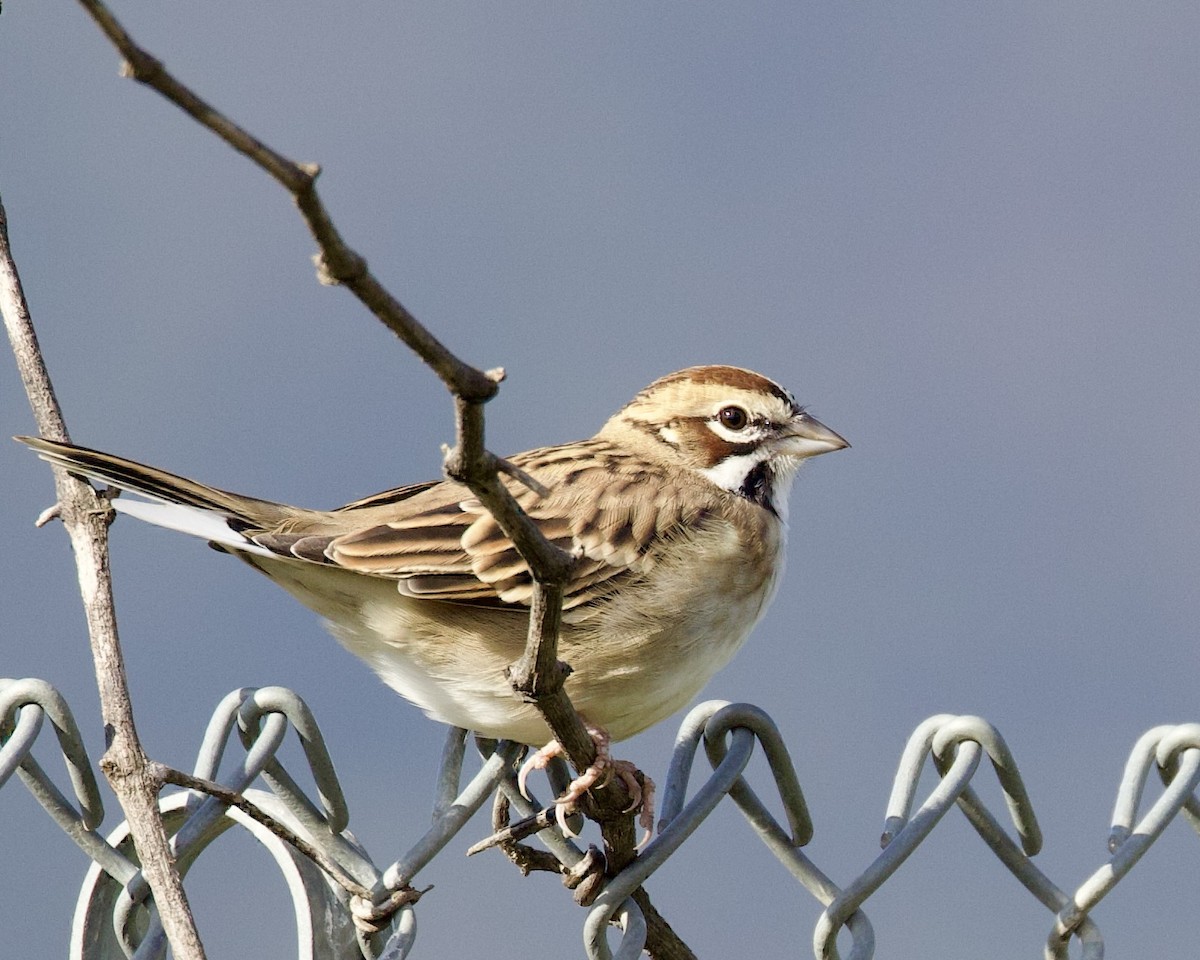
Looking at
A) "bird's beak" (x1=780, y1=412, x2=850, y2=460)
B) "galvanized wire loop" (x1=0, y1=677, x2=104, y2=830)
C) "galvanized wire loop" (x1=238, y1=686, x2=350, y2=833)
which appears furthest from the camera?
"bird's beak" (x1=780, y1=412, x2=850, y2=460)

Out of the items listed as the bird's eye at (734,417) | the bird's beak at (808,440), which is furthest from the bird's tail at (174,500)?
the bird's beak at (808,440)

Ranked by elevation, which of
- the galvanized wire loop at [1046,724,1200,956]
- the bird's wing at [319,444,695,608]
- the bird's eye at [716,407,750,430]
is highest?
the bird's eye at [716,407,750,430]

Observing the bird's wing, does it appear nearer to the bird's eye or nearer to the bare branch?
the bird's eye

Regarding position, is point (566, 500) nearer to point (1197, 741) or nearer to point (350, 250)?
point (1197, 741)

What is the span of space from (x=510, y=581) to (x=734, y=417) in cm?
114

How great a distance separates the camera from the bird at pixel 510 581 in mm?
3494

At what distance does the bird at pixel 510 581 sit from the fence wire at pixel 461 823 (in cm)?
72

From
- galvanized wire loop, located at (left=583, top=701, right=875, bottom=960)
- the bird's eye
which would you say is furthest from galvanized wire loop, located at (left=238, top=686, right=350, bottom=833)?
the bird's eye

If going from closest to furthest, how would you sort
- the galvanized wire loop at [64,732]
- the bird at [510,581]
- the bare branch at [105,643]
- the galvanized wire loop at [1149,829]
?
the bare branch at [105,643] < the galvanized wire loop at [64,732] < the galvanized wire loop at [1149,829] < the bird at [510,581]

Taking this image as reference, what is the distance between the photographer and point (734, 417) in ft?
14.5

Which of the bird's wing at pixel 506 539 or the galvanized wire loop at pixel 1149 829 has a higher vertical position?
the bird's wing at pixel 506 539

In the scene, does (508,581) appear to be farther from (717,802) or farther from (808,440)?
(808,440)

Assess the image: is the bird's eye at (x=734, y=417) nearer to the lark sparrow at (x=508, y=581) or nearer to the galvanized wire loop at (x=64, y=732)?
the lark sparrow at (x=508, y=581)

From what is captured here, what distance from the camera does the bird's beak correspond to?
14.3 ft
